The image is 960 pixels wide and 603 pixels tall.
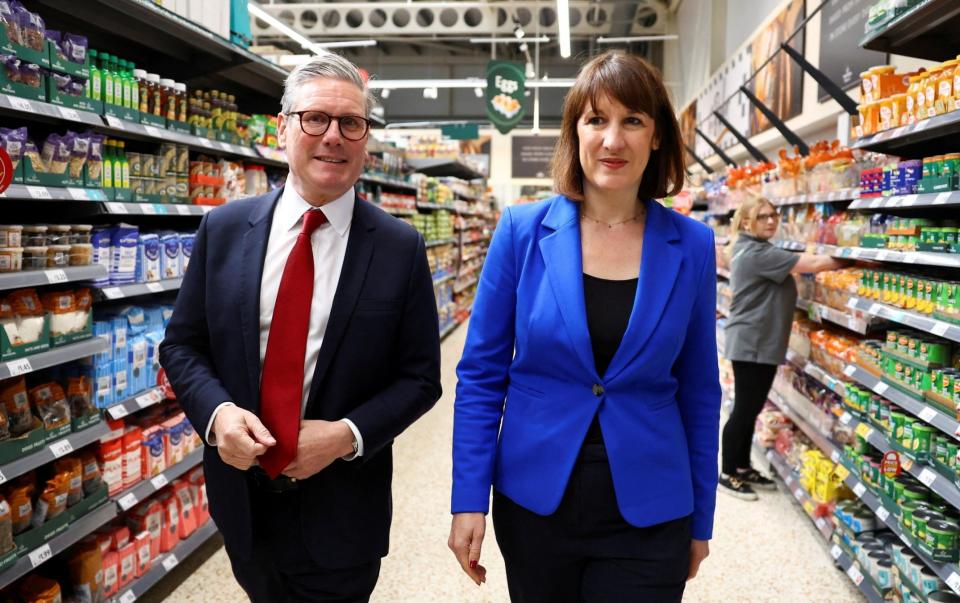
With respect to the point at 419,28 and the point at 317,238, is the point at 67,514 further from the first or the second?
the point at 419,28

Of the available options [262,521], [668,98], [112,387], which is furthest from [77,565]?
[668,98]

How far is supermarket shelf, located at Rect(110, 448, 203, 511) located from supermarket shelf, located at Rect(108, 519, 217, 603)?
0.27m

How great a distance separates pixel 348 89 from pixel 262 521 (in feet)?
3.15

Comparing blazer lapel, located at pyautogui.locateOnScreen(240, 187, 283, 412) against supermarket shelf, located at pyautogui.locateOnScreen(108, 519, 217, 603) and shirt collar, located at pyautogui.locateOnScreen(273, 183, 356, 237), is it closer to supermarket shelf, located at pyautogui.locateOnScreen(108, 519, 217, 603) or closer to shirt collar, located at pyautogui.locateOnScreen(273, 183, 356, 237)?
shirt collar, located at pyautogui.locateOnScreen(273, 183, 356, 237)

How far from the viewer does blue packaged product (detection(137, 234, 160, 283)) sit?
3.03 meters

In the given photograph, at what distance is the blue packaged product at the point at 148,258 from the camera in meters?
3.03

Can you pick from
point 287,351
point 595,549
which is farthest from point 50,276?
point 595,549

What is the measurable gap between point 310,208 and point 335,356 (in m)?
0.34

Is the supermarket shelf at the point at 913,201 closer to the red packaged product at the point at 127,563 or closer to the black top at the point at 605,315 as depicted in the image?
the black top at the point at 605,315

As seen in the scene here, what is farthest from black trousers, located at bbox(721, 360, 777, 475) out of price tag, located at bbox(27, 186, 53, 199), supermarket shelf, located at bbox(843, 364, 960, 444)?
price tag, located at bbox(27, 186, 53, 199)

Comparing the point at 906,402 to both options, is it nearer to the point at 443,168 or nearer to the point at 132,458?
the point at 132,458

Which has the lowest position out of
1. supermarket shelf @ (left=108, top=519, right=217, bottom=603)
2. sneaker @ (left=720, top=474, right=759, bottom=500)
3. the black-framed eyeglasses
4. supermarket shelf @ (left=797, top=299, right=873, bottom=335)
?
sneaker @ (left=720, top=474, right=759, bottom=500)

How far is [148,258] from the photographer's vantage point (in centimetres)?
309

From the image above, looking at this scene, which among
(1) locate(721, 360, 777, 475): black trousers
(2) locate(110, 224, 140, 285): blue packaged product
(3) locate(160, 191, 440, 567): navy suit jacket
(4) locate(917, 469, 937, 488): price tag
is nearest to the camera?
(3) locate(160, 191, 440, 567): navy suit jacket
